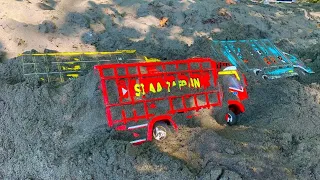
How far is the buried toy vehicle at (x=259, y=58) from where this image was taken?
880 cm

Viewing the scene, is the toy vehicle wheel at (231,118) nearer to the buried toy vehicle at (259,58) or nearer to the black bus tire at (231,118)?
the black bus tire at (231,118)

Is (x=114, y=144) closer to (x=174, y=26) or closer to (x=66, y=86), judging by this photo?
(x=66, y=86)

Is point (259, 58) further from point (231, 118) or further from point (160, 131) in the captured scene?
point (160, 131)

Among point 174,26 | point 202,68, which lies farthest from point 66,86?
point 174,26

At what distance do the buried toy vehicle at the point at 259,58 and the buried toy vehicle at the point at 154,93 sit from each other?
2853 millimetres

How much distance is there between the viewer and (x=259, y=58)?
930 centimetres

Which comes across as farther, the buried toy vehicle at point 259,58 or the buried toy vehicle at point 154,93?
the buried toy vehicle at point 259,58

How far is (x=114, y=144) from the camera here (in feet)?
15.3

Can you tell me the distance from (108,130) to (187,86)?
60.0 inches

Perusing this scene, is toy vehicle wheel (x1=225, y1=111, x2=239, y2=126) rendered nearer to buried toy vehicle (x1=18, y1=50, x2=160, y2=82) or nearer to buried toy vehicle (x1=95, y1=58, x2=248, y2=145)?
buried toy vehicle (x1=95, y1=58, x2=248, y2=145)

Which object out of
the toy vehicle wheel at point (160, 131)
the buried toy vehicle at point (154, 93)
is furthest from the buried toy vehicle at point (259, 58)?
the toy vehicle wheel at point (160, 131)

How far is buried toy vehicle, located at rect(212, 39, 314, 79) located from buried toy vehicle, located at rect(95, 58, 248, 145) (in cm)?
285

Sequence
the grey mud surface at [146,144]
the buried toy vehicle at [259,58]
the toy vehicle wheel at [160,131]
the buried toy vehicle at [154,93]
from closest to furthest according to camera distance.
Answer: the grey mud surface at [146,144] < the buried toy vehicle at [154,93] < the toy vehicle wheel at [160,131] < the buried toy vehicle at [259,58]

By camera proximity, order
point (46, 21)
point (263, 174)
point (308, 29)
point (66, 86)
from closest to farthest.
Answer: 1. point (263, 174)
2. point (66, 86)
3. point (46, 21)
4. point (308, 29)
